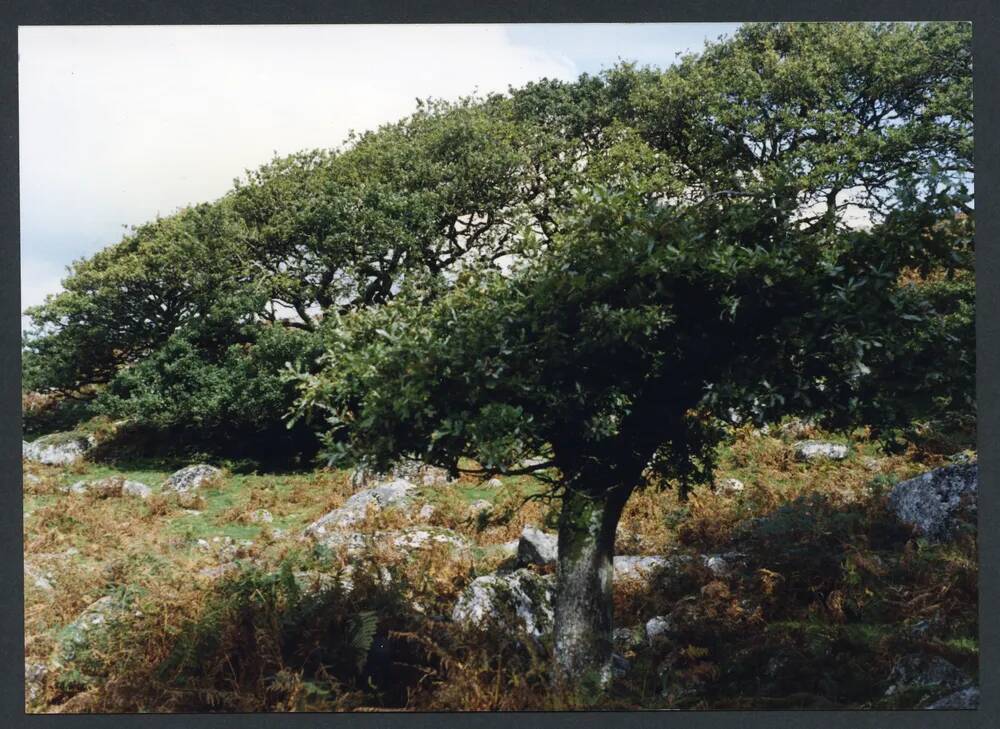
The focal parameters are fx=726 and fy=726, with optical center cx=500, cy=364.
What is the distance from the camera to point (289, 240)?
27.2 feet

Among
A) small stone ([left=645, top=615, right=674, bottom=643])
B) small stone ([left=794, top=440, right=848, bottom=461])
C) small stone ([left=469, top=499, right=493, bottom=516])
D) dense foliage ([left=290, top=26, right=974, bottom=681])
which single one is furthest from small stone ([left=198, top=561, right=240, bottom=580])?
small stone ([left=794, top=440, right=848, bottom=461])

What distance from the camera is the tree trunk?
218 inches

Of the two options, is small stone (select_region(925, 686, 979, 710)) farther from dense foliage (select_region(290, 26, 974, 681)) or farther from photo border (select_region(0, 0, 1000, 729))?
dense foliage (select_region(290, 26, 974, 681))

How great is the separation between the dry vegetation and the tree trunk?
21 cm

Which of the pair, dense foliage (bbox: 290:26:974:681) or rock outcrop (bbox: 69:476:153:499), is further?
rock outcrop (bbox: 69:476:153:499)

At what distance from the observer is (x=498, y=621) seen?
5.94 metres

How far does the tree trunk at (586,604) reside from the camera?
18.1 ft

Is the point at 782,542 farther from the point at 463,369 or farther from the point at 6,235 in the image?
the point at 6,235

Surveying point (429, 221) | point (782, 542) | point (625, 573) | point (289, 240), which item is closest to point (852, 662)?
point (782, 542)

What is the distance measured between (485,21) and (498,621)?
4.90 metres

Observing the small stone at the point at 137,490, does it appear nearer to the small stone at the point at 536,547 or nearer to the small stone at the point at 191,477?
the small stone at the point at 191,477

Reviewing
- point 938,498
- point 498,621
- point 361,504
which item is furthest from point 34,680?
point 938,498

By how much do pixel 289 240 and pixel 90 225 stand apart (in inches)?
89.6

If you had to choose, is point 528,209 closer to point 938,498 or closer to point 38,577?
point 938,498
